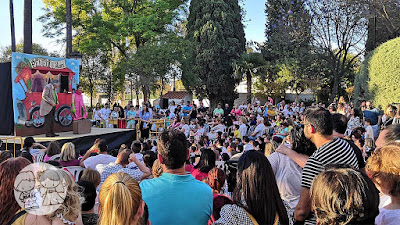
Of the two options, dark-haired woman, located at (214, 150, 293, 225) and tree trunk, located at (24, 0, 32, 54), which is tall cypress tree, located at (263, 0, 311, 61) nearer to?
tree trunk, located at (24, 0, 32, 54)

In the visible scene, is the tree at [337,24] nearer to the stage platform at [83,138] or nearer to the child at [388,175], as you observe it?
the stage platform at [83,138]

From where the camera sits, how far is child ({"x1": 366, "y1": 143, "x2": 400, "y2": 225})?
196 cm

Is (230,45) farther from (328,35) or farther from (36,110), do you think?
(36,110)

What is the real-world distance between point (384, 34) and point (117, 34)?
19.3 meters

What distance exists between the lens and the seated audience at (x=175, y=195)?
87.7 inches

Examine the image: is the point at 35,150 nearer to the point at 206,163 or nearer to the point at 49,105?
the point at 206,163

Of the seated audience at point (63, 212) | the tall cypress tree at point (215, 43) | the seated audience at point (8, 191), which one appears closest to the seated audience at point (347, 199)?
the seated audience at point (63, 212)

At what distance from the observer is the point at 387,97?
41.2 feet

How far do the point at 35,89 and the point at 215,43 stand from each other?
1765cm

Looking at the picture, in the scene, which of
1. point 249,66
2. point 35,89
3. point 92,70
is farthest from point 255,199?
point 92,70

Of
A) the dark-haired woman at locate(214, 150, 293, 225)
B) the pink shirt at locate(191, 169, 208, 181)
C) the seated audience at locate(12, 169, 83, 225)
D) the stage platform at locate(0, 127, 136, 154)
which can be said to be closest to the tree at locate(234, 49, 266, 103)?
the stage platform at locate(0, 127, 136, 154)

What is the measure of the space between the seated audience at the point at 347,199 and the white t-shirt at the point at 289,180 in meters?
1.09

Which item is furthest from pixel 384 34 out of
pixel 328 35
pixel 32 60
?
pixel 32 60

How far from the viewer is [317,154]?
2.62 metres
